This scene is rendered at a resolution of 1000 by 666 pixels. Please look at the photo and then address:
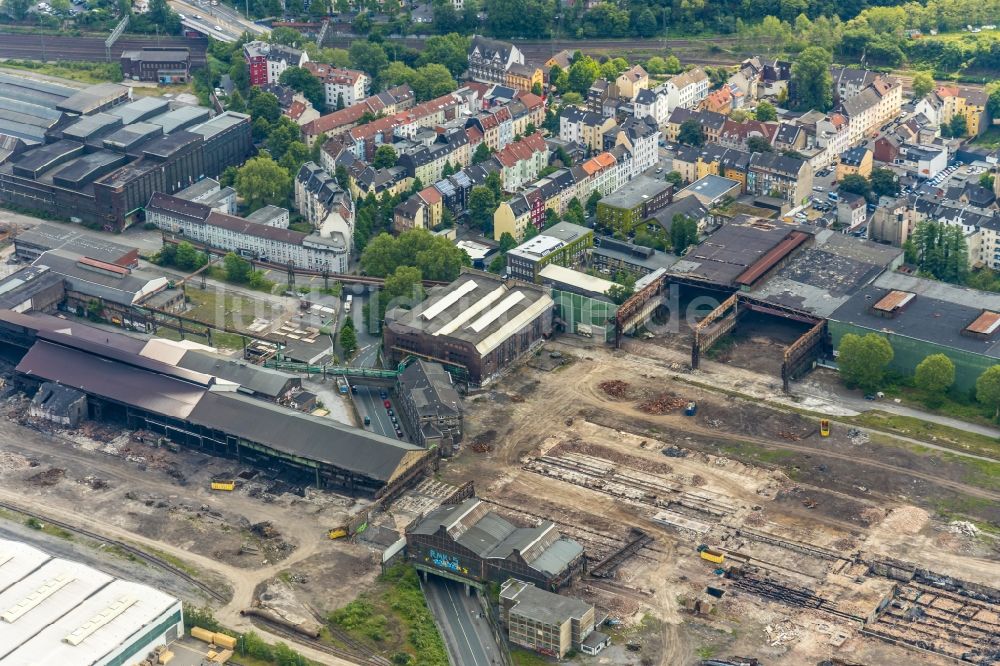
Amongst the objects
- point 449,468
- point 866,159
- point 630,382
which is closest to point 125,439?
point 449,468

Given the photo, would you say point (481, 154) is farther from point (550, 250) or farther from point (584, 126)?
point (550, 250)

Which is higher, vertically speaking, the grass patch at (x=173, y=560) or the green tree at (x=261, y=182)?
the green tree at (x=261, y=182)

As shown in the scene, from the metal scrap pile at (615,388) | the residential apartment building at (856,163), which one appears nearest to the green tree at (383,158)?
the metal scrap pile at (615,388)

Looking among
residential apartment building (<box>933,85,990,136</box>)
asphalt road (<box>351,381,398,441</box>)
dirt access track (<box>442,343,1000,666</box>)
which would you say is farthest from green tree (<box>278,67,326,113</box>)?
residential apartment building (<box>933,85,990,136</box>)

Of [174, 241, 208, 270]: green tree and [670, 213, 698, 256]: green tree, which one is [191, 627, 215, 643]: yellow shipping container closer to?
[174, 241, 208, 270]: green tree

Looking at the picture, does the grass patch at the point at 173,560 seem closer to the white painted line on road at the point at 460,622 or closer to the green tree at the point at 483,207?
the white painted line on road at the point at 460,622

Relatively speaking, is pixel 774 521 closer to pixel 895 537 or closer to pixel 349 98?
pixel 895 537

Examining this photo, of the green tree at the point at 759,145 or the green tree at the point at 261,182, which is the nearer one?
the green tree at the point at 261,182

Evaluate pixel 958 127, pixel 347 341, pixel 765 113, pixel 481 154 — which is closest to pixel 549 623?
pixel 347 341
